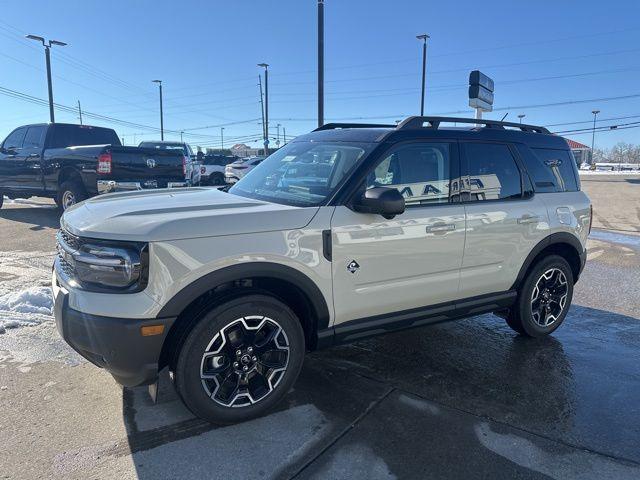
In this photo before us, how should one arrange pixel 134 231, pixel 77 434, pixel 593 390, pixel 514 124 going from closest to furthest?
1. pixel 134 231
2. pixel 77 434
3. pixel 593 390
4. pixel 514 124

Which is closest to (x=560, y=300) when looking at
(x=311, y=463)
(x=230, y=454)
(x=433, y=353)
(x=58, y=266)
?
(x=433, y=353)

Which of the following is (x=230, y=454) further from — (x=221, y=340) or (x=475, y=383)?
(x=475, y=383)

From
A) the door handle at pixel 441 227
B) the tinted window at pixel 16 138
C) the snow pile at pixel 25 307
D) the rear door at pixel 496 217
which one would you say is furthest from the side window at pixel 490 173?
the tinted window at pixel 16 138

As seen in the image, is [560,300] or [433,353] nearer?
[433,353]

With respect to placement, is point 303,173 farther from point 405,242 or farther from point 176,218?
point 176,218

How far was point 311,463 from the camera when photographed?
106 inches

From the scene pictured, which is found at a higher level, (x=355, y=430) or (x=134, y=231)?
(x=134, y=231)

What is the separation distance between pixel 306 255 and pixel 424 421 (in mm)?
Answer: 1309

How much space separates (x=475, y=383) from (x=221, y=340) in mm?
1985

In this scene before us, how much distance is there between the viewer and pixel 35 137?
10602 millimetres

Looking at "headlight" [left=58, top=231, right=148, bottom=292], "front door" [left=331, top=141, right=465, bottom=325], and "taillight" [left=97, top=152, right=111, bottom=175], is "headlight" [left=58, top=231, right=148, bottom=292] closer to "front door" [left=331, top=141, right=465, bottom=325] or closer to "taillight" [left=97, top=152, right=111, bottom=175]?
"front door" [left=331, top=141, right=465, bottom=325]

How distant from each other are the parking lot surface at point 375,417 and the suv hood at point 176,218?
1.20 meters

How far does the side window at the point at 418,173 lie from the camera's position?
352 centimetres

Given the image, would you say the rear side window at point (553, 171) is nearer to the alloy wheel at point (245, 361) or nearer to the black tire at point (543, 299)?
the black tire at point (543, 299)
